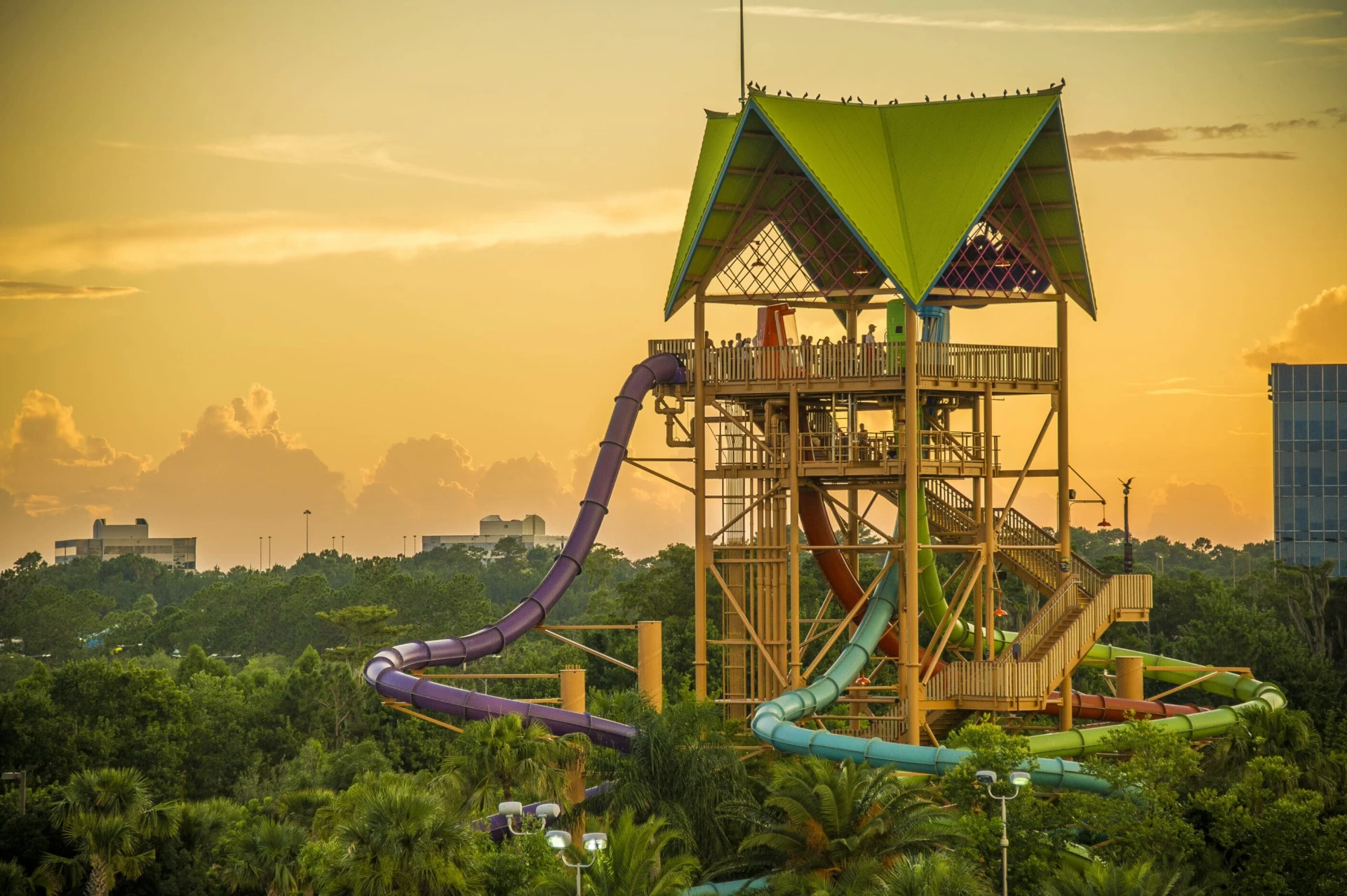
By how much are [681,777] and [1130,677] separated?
60.9ft

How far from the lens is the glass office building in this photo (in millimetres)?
130750

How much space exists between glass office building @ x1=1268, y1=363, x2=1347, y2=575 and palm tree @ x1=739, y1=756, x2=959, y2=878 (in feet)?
324

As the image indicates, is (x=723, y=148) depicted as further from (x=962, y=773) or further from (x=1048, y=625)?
(x=962, y=773)

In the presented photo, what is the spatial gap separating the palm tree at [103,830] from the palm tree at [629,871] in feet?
66.3

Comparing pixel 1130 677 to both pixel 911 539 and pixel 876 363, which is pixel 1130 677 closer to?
pixel 911 539

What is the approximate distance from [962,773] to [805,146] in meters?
17.5

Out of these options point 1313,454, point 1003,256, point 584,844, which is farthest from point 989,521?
point 1313,454

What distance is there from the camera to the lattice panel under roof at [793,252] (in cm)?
5341

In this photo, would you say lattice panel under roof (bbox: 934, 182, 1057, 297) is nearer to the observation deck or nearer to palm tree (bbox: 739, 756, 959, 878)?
the observation deck

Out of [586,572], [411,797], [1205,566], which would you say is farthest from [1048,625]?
[1205,566]

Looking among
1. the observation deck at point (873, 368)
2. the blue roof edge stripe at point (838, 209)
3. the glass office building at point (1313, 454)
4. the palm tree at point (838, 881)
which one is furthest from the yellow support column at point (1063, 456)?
the glass office building at point (1313, 454)

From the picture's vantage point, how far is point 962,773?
41.8 meters

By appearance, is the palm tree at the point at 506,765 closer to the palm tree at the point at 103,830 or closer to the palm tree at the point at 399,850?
the palm tree at the point at 399,850

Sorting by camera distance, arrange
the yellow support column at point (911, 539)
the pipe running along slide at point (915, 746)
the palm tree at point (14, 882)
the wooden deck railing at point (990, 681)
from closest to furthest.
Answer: the pipe running along slide at point (915, 746) < the wooden deck railing at point (990, 681) < the yellow support column at point (911, 539) < the palm tree at point (14, 882)
